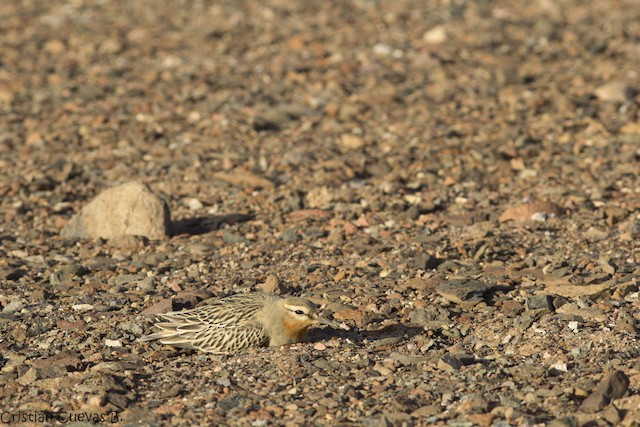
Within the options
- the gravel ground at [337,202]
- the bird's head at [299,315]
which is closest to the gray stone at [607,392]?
the gravel ground at [337,202]

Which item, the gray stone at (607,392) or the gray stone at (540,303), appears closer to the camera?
the gray stone at (607,392)

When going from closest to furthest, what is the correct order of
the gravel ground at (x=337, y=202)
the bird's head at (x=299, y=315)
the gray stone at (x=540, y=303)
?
the gravel ground at (x=337, y=202)
the bird's head at (x=299, y=315)
the gray stone at (x=540, y=303)

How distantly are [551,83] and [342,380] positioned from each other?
814 centimetres

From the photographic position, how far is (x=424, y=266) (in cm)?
845

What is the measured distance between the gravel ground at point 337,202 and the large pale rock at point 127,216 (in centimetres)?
12

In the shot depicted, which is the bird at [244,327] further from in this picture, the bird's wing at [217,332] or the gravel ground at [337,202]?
the gravel ground at [337,202]

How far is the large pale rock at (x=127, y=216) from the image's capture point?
9.37 metres

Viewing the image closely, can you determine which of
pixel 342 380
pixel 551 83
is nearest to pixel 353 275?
pixel 342 380

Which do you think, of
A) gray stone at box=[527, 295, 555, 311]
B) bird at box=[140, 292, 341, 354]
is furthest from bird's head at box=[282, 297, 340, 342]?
gray stone at box=[527, 295, 555, 311]

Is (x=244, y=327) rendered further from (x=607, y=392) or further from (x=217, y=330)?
(x=607, y=392)

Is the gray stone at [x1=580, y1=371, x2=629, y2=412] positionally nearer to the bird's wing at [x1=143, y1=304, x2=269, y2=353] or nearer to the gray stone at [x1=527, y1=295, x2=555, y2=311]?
the gray stone at [x1=527, y1=295, x2=555, y2=311]

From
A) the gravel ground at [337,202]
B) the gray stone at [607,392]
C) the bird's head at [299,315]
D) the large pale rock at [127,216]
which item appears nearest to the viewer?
the gray stone at [607,392]

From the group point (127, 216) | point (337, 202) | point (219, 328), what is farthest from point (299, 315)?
point (337, 202)

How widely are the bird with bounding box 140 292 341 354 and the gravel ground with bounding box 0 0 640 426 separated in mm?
118
